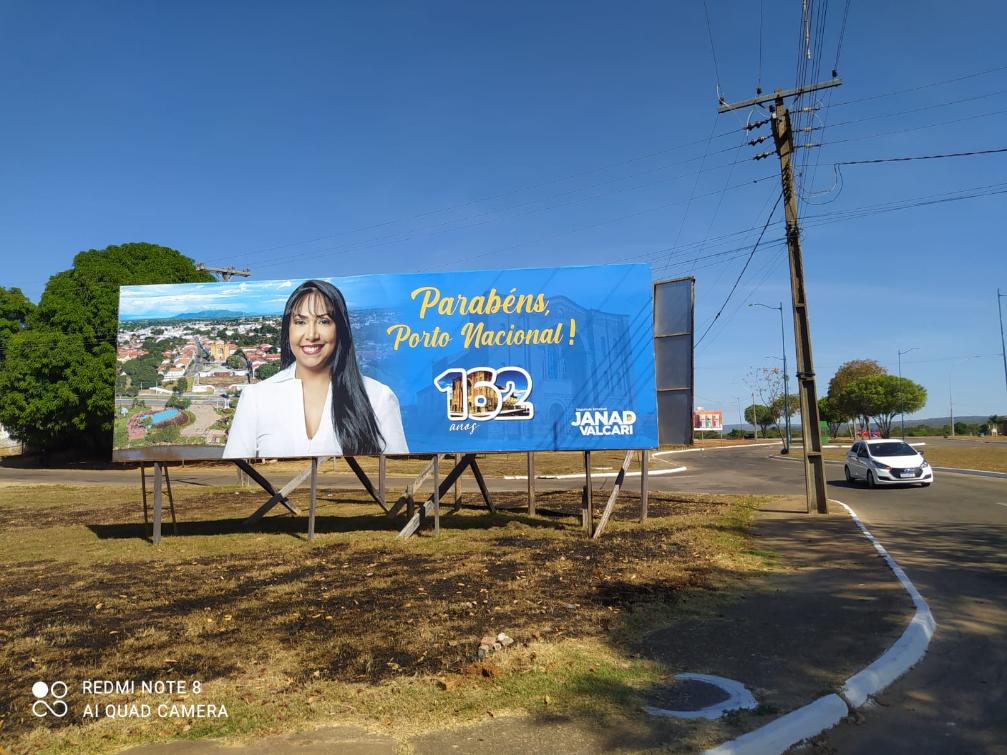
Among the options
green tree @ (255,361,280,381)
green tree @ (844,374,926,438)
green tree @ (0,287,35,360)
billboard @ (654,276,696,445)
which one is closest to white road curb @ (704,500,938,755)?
billboard @ (654,276,696,445)

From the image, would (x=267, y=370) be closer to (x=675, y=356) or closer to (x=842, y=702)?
(x=675, y=356)

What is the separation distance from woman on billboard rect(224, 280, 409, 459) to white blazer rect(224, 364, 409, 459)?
0.7 inches

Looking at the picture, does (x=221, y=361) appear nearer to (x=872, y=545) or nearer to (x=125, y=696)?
(x=125, y=696)

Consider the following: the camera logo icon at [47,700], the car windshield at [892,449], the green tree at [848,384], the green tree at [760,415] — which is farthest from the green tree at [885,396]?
the camera logo icon at [47,700]

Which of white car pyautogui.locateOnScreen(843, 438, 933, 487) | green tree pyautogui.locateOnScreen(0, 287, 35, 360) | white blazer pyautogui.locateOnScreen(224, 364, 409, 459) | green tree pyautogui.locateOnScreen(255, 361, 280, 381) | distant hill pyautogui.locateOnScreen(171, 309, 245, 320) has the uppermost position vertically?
green tree pyautogui.locateOnScreen(0, 287, 35, 360)

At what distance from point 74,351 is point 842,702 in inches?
1651

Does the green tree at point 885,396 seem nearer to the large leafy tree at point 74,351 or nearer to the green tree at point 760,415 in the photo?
the green tree at point 760,415

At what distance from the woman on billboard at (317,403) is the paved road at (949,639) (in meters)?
9.01

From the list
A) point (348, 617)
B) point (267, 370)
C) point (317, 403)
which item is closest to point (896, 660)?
point (348, 617)

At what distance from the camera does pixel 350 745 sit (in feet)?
14.0

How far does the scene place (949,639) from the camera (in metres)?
6.34

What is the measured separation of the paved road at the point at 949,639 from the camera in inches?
173

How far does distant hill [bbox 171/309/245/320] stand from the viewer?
13.7 meters

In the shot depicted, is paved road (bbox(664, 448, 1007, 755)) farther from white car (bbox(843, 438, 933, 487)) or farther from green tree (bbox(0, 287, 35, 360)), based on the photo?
green tree (bbox(0, 287, 35, 360))
